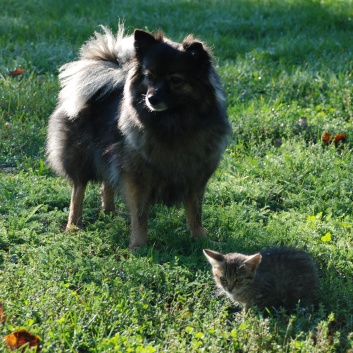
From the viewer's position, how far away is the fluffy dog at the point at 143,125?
507 cm

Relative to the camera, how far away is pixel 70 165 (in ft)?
19.5

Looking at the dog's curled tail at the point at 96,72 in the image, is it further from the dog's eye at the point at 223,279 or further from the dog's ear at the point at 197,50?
the dog's eye at the point at 223,279

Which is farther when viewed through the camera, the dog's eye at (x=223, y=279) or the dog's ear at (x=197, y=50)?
the dog's ear at (x=197, y=50)

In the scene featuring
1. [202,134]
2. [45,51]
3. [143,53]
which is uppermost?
[143,53]

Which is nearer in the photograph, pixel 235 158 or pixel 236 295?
pixel 236 295

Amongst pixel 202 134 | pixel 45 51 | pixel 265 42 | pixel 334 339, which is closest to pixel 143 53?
pixel 202 134

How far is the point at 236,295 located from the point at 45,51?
611cm

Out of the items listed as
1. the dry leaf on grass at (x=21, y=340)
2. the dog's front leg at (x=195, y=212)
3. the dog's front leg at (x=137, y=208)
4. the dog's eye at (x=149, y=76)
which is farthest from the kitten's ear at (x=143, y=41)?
the dry leaf on grass at (x=21, y=340)

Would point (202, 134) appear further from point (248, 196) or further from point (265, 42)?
point (265, 42)

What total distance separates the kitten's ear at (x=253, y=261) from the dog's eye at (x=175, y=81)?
141cm

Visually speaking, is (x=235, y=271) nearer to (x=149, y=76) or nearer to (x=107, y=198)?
(x=149, y=76)

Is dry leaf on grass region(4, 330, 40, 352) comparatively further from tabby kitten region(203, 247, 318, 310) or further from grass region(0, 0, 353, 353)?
tabby kitten region(203, 247, 318, 310)

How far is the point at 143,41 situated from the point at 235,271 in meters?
1.88

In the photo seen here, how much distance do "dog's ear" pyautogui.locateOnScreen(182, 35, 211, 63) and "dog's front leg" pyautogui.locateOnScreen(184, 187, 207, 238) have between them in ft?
3.49
